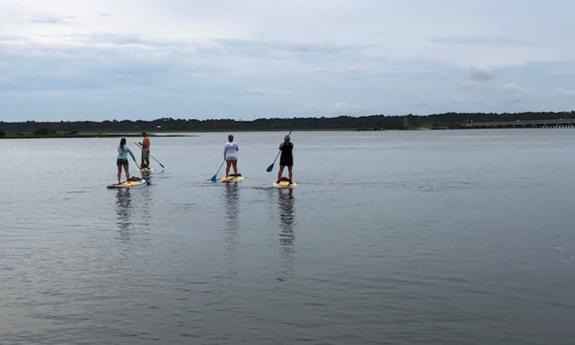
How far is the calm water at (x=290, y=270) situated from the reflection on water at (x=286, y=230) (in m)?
0.05

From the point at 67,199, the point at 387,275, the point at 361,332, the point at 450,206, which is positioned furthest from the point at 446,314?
the point at 67,199

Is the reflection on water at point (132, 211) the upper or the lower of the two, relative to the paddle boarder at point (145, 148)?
lower

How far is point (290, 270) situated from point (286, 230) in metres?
4.32

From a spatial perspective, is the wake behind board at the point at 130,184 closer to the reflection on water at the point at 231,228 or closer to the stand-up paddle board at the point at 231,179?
the stand-up paddle board at the point at 231,179

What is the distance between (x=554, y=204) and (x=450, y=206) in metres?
2.93

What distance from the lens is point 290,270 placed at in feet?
40.2

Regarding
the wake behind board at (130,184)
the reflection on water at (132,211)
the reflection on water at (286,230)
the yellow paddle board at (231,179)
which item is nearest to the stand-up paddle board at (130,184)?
the wake behind board at (130,184)

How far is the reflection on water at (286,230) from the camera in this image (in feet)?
41.9

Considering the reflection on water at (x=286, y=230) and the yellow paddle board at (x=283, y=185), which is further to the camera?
the yellow paddle board at (x=283, y=185)

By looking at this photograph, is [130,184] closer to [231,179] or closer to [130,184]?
[130,184]

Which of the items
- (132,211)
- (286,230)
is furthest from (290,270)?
(132,211)

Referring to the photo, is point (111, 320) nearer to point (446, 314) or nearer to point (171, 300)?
point (171, 300)

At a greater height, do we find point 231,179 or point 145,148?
point 145,148

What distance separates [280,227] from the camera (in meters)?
17.0
